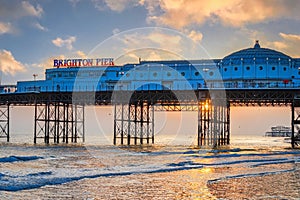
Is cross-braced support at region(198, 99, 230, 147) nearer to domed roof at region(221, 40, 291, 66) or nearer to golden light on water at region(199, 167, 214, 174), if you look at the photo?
domed roof at region(221, 40, 291, 66)

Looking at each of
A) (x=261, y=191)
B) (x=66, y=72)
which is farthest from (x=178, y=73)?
(x=261, y=191)

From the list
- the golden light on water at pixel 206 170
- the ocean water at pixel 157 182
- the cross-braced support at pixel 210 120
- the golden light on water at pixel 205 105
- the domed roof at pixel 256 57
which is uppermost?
the domed roof at pixel 256 57

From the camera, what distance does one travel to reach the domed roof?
6438cm

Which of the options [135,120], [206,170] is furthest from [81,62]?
[206,170]

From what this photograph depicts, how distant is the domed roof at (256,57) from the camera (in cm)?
6438

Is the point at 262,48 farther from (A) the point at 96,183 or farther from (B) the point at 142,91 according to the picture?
(A) the point at 96,183

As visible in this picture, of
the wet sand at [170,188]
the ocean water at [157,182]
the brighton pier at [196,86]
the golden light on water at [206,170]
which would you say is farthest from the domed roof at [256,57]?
the wet sand at [170,188]

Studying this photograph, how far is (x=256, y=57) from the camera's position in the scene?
→ 65.1 m

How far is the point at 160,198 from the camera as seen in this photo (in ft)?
66.9

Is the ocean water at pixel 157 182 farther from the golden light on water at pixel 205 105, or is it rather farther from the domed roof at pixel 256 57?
the domed roof at pixel 256 57

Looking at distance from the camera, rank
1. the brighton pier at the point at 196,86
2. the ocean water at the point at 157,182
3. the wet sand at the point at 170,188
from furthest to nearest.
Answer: the brighton pier at the point at 196,86 → the ocean water at the point at 157,182 → the wet sand at the point at 170,188

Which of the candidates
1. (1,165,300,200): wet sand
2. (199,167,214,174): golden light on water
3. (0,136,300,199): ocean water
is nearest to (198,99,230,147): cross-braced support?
(0,136,300,199): ocean water

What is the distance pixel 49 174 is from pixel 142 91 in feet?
113

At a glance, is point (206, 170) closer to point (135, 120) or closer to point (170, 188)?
point (170, 188)
